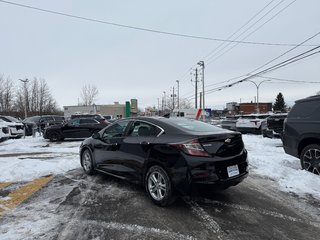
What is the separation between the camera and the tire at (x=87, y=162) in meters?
7.40

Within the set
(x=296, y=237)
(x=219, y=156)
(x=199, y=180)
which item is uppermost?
(x=219, y=156)

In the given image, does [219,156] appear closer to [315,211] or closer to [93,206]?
[315,211]

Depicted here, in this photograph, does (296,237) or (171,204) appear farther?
(171,204)

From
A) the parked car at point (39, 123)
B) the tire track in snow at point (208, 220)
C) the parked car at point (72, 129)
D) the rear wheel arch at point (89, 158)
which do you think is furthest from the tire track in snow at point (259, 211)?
the parked car at point (39, 123)

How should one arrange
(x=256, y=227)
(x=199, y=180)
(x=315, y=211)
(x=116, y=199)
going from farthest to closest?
1. (x=116, y=199)
2. (x=315, y=211)
3. (x=199, y=180)
4. (x=256, y=227)

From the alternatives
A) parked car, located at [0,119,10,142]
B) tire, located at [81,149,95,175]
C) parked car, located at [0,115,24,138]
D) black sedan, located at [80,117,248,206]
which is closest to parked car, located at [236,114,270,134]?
parked car, located at [0,115,24,138]

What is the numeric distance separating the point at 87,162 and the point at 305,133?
554 centimetres

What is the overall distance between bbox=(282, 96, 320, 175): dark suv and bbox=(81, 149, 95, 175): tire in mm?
5232

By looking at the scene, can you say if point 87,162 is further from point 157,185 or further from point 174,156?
point 174,156

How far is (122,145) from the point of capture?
20.0 feet

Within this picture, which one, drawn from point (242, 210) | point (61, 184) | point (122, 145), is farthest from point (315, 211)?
point (61, 184)

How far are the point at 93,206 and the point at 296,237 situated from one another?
320 centimetres

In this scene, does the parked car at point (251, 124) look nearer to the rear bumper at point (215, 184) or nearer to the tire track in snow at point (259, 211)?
the tire track in snow at point (259, 211)

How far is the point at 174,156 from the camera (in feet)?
15.8
